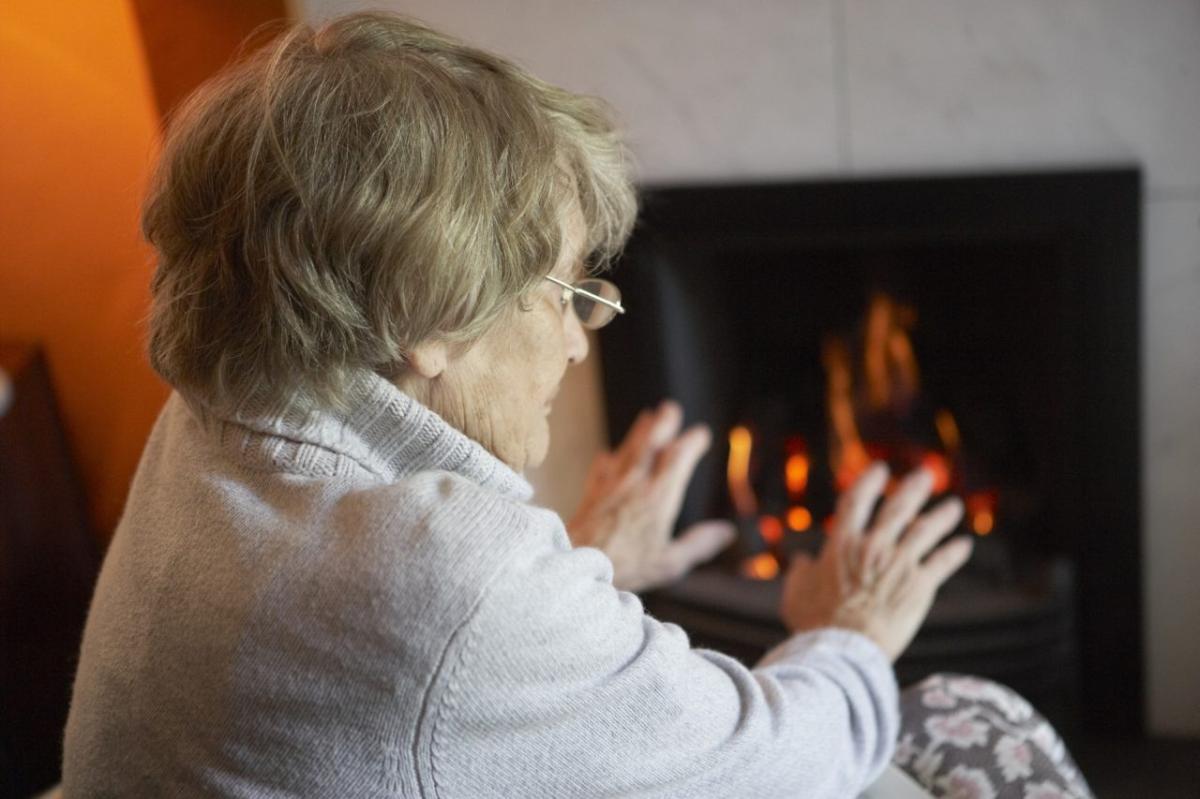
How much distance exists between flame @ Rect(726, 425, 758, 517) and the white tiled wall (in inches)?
18.0

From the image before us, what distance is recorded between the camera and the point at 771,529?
2.04m

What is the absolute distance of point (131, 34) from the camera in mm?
1509

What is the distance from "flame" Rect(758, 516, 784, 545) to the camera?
204 cm

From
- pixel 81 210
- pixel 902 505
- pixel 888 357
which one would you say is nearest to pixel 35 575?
pixel 81 210

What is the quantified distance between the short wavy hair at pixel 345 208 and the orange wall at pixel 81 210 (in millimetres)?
564

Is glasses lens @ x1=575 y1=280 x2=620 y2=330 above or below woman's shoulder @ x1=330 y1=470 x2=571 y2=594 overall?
above

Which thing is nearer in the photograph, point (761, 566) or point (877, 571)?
point (877, 571)

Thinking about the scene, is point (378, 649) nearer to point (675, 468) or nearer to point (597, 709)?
point (597, 709)

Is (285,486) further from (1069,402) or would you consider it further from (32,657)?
(1069,402)

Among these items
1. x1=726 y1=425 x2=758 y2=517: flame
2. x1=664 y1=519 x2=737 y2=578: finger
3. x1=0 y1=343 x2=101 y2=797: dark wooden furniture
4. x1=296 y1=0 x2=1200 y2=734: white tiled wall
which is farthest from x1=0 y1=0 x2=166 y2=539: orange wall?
x1=726 y1=425 x2=758 y2=517: flame

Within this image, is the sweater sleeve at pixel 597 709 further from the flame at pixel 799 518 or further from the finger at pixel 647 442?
the flame at pixel 799 518

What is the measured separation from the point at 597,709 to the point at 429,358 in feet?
0.83

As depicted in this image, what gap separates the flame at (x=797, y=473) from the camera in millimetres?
2055

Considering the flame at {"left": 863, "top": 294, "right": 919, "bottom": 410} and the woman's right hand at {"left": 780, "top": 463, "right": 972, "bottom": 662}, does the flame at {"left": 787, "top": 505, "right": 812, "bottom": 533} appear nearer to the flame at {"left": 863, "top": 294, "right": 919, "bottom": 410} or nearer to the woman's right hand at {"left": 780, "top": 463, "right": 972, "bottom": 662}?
the flame at {"left": 863, "top": 294, "right": 919, "bottom": 410}
